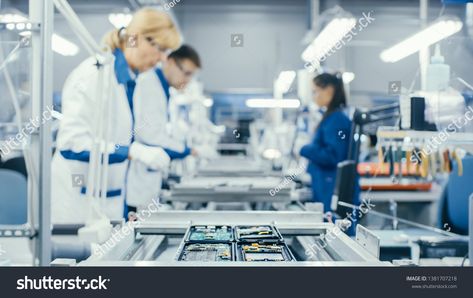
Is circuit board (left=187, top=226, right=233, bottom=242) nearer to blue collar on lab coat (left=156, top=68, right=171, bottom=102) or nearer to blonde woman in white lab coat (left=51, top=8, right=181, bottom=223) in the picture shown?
blonde woman in white lab coat (left=51, top=8, right=181, bottom=223)

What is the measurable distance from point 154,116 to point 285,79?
10.2 feet

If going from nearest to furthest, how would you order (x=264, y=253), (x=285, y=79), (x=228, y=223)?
(x=264, y=253) < (x=228, y=223) < (x=285, y=79)

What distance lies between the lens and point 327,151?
10.8 feet

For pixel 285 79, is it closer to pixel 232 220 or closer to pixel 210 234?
pixel 232 220

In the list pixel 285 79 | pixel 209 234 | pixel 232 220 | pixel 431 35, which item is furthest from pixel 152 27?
pixel 285 79

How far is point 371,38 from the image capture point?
11.3 metres

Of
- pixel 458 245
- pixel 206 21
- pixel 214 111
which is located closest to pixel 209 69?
pixel 206 21

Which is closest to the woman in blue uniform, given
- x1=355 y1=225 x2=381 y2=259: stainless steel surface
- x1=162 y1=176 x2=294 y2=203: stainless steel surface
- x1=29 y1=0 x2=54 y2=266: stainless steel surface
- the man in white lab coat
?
x1=162 y1=176 x2=294 y2=203: stainless steel surface

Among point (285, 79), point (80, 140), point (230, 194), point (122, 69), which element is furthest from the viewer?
point (285, 79)

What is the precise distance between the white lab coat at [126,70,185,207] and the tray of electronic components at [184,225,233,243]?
4.20ft

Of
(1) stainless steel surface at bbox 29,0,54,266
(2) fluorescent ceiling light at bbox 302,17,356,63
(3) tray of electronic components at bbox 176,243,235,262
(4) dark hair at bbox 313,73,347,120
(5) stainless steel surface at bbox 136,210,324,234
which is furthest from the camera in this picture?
(2) fluorescent ceiling light at bbox 302,17,356,63

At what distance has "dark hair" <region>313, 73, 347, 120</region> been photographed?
3400mm
